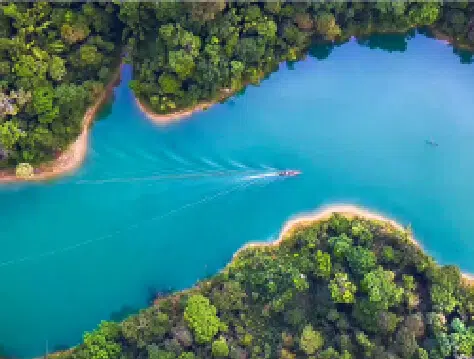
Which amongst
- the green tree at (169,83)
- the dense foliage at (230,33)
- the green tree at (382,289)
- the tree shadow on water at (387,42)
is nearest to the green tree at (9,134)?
the dense foliage at (230,33)

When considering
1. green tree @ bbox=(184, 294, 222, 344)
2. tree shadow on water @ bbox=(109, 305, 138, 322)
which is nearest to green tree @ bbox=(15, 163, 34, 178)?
tree shadow on water @ bbox=(109, 305, 138, 322)

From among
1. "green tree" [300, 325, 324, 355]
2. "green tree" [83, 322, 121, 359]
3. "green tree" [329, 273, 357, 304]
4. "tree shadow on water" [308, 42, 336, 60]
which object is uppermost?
"tree shadow on water" [308, 42, 336, 60]

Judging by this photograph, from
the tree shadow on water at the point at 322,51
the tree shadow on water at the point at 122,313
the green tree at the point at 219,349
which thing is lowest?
the tree shadow on water at the point at 122,313

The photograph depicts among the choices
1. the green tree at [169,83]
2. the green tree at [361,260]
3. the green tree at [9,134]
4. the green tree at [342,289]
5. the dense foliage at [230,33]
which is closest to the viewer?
the green tree at [342,289]

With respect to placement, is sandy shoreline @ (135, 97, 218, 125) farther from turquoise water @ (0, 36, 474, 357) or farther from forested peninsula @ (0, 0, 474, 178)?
turquoise water @ (0, 36, 474, 357)

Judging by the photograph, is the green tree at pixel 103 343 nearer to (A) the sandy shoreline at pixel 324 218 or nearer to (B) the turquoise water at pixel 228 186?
(B) the turquoise water at pixel 228 186

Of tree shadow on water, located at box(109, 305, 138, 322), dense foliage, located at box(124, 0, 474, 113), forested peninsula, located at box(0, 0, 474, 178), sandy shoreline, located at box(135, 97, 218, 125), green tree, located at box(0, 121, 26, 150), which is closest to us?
green tree, located at box(0, 121, 26, 150)

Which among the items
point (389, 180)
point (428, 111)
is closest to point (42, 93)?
point (389, 180)
